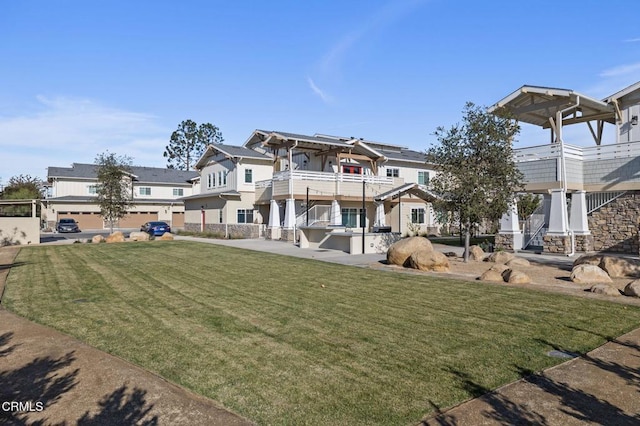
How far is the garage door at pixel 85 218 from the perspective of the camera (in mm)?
51469

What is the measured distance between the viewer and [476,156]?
56.5 ft

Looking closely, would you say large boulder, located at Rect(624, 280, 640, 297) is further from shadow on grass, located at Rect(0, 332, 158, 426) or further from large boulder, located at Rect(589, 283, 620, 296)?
shadow on grass, located at Rect(0, 332, 158, 426)

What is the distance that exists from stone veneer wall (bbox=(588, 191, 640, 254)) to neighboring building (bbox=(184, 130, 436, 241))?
14169 mm

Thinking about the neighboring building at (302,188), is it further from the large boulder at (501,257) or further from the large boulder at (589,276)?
the large boulder at (589,276)

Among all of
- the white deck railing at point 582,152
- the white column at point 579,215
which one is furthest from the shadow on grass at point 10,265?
the white column at point 579,215

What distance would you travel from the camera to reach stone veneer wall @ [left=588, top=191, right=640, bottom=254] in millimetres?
20281

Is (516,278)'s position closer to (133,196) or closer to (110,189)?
(110,189)

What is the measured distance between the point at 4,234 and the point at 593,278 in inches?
1379

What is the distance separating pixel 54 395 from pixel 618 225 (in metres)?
23.9

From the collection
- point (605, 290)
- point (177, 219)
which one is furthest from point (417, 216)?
point (177, 219)

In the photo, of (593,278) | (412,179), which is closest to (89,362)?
(593,278)

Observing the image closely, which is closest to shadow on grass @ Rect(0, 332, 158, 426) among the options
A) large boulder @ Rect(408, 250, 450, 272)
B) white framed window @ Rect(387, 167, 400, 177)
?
large boulder @ Rect(408, 250, 450, 272)

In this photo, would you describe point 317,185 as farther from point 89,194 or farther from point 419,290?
point 89,194

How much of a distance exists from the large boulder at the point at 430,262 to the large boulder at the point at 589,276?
4088 millimetres
